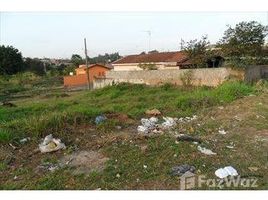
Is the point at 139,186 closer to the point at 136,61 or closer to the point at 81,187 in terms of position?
the point at 81,187

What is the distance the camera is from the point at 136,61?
2723cm

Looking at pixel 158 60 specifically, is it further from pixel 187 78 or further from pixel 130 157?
pixel 130 157

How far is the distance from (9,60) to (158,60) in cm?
2286

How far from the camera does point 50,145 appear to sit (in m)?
5.10

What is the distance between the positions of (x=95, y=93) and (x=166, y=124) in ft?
34.1

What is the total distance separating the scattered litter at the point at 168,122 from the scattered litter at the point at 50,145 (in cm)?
198

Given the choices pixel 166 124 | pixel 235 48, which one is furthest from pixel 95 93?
pixel 166 124

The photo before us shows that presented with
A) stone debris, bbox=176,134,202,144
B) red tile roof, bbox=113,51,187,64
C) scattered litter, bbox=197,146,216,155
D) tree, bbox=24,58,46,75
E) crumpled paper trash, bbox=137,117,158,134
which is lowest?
tree, bbox=24,58,46,75

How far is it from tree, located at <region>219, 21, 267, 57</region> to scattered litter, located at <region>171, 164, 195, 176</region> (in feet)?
37.4

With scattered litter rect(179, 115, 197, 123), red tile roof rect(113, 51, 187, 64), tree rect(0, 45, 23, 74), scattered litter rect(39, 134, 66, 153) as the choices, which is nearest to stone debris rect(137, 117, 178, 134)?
scattered litter rect(179, 115, 197, 123)

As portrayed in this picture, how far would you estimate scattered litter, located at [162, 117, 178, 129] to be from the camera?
6262 millimetres

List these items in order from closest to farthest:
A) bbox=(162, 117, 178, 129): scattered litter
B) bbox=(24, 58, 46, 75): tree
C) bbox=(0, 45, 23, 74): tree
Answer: bbox=(162, 117, 178, 129): scattered litter, bbox=(0, 45, 23, 74): tree, bbox=(24, 58, 46, 75): tree

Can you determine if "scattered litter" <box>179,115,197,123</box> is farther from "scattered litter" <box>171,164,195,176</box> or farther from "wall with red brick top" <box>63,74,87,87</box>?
"wall with red brick top" <box>63,74,87,87</box>

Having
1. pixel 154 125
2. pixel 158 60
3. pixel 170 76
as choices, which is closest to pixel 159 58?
pixel 158 60
